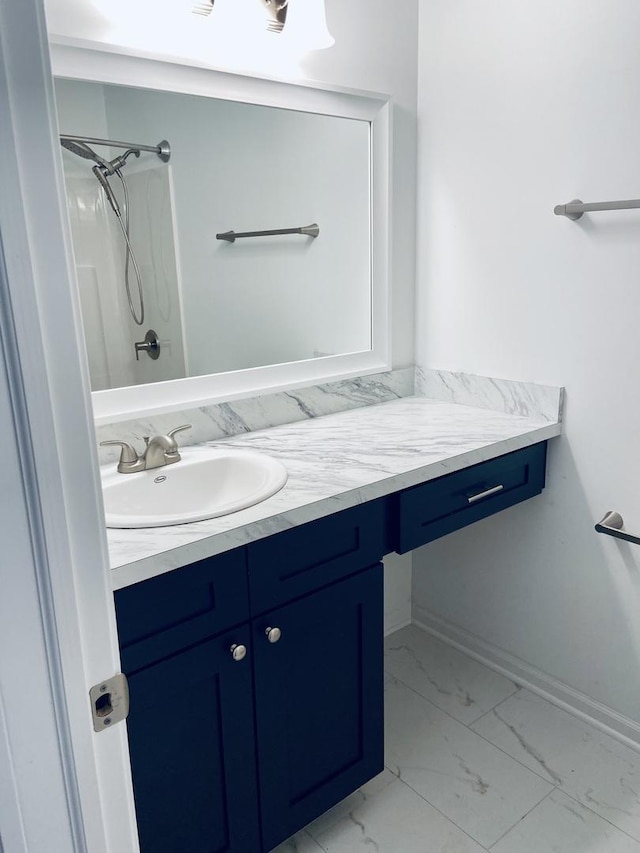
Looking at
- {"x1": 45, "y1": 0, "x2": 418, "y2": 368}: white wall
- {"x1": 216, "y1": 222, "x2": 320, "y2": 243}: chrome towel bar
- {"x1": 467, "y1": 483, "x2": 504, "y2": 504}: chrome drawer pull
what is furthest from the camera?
{"x1": 216, "y1": 222, "x2": 320, "y2": 243}: chrome towel bar

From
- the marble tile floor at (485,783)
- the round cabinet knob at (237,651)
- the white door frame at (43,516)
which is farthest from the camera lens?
the marble tile floor at (485,783)

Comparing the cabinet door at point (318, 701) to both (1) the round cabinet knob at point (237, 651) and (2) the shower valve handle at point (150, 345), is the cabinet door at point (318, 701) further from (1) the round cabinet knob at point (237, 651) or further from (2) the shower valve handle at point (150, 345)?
(2) the shower valve handle at point (150, 345)

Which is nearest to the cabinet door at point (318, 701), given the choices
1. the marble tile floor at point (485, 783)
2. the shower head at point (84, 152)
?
the marble tile floor at point (485, 783)

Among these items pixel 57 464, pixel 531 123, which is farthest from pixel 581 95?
pixel 57 464

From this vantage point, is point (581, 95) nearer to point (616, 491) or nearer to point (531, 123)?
point (531, 123)

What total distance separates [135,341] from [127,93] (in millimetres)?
547

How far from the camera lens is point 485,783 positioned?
5.47ft

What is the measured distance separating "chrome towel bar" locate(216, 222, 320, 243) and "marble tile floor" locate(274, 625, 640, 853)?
1395 mm

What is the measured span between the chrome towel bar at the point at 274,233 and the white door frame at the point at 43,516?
4.04ft

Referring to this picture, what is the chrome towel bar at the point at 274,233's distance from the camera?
67.6 inches

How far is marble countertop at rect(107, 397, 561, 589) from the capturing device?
1.11 meters

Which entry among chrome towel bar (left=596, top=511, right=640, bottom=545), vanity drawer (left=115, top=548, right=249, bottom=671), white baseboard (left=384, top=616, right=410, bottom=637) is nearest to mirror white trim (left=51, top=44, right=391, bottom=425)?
vanity drawer (left=115, top=548, right=249, bottom=671)

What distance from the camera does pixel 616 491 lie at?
171 cm

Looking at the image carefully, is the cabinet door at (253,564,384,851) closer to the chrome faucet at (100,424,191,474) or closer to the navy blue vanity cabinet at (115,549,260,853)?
the navy blue vanity cabinet at (115,549,260,853)
